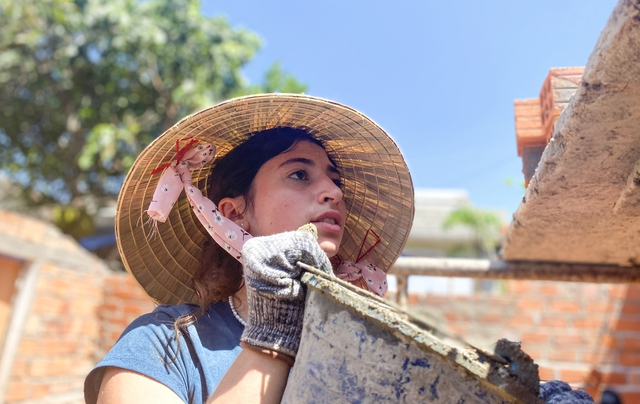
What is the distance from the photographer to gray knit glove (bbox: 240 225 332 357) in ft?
2.96

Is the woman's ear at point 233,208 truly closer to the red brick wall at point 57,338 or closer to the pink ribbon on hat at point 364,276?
the pink ribbon on hat at point 364,276

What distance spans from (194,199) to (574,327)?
3423 mm

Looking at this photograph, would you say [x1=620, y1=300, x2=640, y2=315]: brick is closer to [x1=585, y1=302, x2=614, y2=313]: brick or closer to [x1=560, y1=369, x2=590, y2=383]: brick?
[x1=585, y1=302, x2=614, y2=313]: brick

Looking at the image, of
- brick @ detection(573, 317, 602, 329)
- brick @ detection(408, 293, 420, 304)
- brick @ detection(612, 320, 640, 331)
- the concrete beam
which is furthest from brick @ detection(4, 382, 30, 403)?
brick @ detection(612, 320, 640, 331)

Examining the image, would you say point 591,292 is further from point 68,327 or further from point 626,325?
point 68,327

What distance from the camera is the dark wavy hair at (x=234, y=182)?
1495 millimetres

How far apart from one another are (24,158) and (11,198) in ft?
3.13

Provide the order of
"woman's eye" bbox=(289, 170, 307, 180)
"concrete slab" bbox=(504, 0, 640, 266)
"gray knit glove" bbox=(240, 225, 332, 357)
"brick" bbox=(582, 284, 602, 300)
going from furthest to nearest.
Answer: "brick" bbox=(582, 284, 602, 300) < "woman's eye" bbox=(289, 170, 307, 180) < "gray knit glove" bbox=(240, 225, 332, 357) < "concrete slab" bbox=(504, 0, 640, 266)

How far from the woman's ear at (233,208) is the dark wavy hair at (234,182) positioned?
2cm

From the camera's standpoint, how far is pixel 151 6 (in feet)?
27.3

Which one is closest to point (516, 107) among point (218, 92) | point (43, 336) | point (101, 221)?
point (43, 336)

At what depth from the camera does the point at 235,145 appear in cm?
168

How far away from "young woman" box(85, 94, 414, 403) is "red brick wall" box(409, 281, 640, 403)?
2.63m

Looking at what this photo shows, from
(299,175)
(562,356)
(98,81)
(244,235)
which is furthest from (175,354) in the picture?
(98,81)
